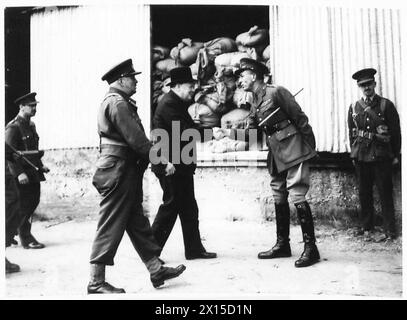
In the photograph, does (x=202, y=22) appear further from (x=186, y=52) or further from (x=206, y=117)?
(x=206, y=117)

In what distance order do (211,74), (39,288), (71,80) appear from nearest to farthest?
(39,288)
(71,80)
(211,74)

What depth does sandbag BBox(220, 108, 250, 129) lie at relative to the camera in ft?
12.8

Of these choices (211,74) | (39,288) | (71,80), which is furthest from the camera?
(211,74)

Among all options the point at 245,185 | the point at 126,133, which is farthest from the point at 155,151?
the point at 245,185

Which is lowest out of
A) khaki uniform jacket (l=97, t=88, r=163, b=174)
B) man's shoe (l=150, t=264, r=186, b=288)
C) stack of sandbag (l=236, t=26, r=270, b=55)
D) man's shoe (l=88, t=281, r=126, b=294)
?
man's shoe (l=88, t=281, r=126, b=294)

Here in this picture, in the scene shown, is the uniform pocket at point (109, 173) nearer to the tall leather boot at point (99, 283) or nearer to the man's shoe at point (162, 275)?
the tall leather boot at point (99, 283)

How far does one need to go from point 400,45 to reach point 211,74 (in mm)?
1670

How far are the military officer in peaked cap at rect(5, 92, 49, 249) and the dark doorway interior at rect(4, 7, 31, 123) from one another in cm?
6

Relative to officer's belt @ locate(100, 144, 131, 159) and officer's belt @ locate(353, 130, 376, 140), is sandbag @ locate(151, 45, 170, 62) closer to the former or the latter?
officer's belt @ locate(100, 144, 131, 159)

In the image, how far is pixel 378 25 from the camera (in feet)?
10.3

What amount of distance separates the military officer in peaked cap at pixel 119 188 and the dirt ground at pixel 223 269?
0.19 m

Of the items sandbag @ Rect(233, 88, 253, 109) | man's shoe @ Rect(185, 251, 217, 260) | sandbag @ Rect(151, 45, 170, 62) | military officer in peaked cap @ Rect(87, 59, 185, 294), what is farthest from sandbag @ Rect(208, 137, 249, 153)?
military officer in peaked cap @ Rect(87, 59, 185, 294)

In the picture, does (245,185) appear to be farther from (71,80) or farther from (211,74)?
(71,80)

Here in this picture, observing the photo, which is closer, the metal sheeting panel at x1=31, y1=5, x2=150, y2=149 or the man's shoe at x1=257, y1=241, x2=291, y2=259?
the man's shoe at x1=257, y1=241, x2=291, y2=259
